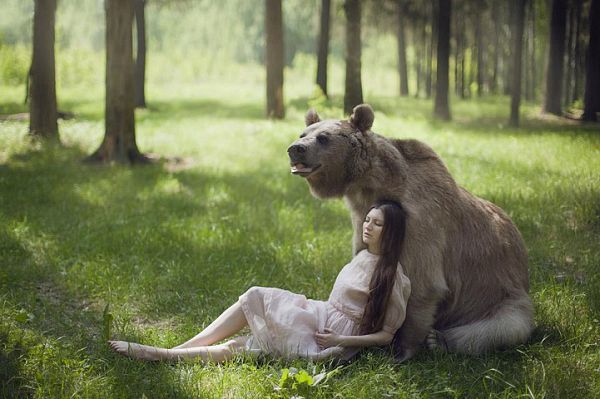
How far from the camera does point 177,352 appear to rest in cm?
457

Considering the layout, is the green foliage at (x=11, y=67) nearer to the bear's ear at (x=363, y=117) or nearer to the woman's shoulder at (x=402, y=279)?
the bear's ear at (x=363, y=117)

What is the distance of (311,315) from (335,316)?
0.18 meters

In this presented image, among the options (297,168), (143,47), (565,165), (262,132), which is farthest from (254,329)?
(143,47)

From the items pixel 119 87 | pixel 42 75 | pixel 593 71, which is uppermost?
pixel 593 71

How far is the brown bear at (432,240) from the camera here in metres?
4.68

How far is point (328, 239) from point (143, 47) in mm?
17857

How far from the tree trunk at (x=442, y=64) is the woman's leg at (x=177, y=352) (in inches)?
682

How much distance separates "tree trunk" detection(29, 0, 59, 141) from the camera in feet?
48.4

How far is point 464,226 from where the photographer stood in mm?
4945

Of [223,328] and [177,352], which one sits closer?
[177,352]

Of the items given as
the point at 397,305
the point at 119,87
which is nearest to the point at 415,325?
the point at 397,305

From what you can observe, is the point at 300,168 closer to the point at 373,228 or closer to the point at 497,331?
the point at 373,228

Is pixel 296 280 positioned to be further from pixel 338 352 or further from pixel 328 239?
pixel 338 352

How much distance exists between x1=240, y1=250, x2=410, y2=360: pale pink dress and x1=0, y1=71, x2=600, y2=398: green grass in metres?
0.13
